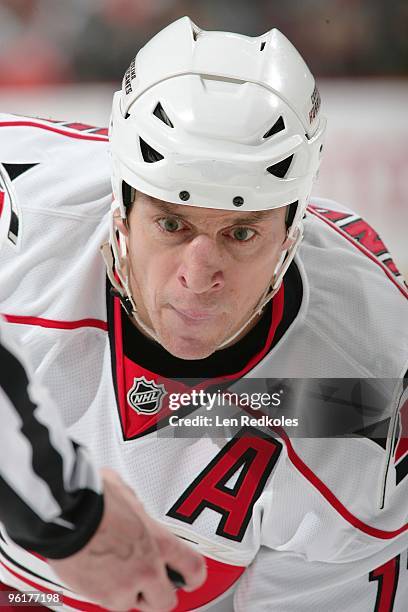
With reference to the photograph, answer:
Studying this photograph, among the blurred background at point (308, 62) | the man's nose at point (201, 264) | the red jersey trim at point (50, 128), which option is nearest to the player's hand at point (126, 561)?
the man's nose at point (201, 264)

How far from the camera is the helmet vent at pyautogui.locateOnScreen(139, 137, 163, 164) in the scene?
0.97m

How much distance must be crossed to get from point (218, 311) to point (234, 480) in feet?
0.78

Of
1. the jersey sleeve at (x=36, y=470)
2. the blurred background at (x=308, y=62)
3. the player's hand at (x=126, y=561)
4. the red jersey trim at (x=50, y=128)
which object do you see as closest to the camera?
the jersey sleeve at (x=36, y=470)

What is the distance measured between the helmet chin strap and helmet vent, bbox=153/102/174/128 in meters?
0.14

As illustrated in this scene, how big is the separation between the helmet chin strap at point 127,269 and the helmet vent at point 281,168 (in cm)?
7

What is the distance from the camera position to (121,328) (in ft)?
3.66

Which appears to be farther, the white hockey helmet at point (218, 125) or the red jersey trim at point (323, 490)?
the red jersey trim at point (323, 490)

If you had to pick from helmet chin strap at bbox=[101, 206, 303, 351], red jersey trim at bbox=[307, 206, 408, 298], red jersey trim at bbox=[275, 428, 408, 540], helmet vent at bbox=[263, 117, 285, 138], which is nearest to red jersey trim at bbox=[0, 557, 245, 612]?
red jersey trim at bbox=[275, 428, 408, 540]

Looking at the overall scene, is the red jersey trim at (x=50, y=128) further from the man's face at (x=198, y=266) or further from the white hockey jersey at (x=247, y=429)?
the man's face at (x=198, y=266)

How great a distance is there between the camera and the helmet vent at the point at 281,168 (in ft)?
3.20

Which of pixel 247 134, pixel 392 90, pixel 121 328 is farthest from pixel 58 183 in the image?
pixel 392 90

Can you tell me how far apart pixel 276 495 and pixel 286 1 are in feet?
3.80

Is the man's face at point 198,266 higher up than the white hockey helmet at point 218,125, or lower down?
lower down

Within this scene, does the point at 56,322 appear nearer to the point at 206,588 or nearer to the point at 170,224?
the point at 170,224
